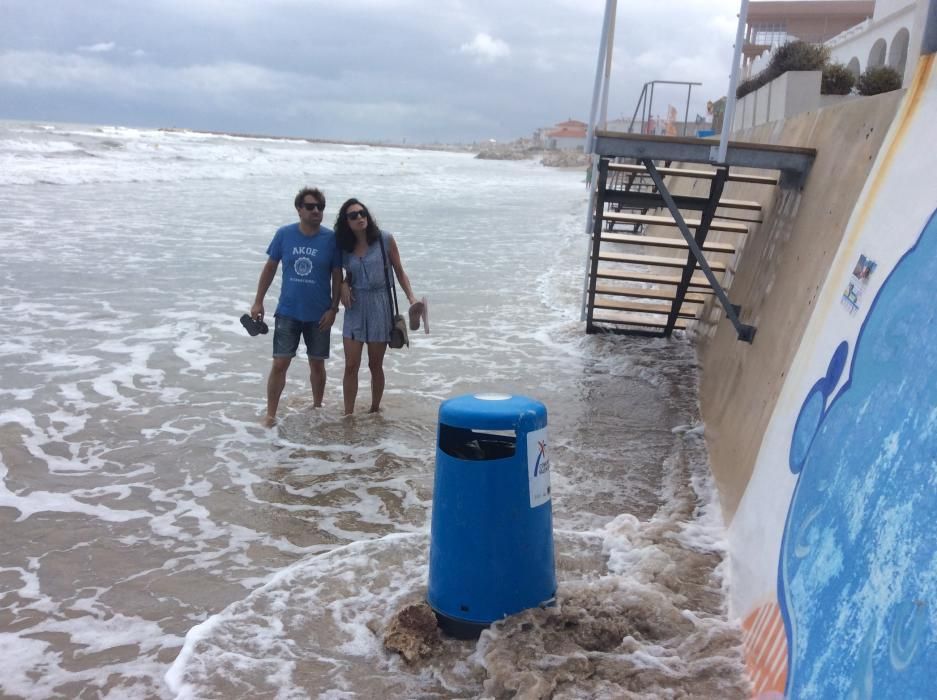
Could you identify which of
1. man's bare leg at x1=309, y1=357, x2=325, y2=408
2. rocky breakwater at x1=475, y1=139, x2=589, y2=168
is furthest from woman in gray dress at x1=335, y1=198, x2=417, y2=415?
rocky breakwater at x1=475, y1=139, x2=589, y2=168

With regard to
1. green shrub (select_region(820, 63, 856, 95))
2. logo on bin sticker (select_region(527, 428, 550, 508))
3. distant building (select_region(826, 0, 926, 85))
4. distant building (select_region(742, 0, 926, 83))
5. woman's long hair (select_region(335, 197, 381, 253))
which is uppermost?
distant building (select_region(742, 0, 926, 83))

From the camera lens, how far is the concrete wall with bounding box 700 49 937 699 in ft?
7.24

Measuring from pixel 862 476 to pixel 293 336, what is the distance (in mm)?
5038

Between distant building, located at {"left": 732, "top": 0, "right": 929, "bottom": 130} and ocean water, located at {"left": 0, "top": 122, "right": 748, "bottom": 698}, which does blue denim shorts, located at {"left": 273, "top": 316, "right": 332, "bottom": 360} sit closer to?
ocean water, located at {"left": 0, "top": 122, "right": 748, "bottom": 698}

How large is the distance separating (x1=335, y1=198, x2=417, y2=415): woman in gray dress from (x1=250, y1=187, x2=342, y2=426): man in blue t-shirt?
4.9 inches

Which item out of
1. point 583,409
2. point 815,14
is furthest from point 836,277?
point 815,14

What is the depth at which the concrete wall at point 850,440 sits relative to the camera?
221 centimetres

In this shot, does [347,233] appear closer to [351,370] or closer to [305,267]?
[305,267]

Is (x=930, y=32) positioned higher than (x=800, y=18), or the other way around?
(x=800, y=18)

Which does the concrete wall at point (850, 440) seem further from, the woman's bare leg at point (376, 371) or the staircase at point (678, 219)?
the woman's bare leg at point (376, 371)

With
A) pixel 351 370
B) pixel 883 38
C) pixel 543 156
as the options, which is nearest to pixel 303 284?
pixel 351 370

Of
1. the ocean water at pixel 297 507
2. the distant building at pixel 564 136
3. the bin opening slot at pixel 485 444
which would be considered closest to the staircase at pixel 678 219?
the ocean water at pixel 297 507

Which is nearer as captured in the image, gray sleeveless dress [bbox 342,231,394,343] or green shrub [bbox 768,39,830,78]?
gray sleeveless dress [bbox 342,231,394,343]

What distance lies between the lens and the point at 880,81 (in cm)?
1248
